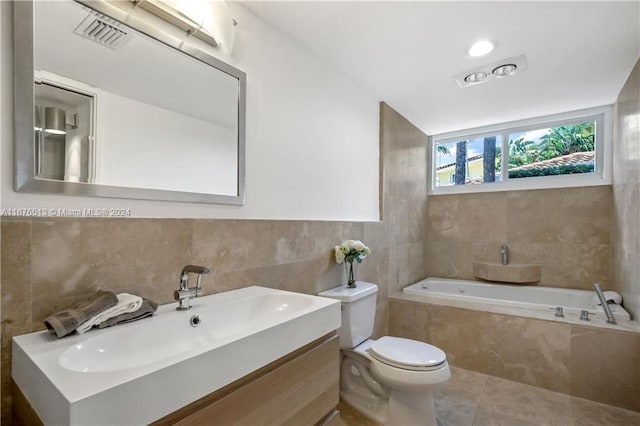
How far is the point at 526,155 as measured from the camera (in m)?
3.37

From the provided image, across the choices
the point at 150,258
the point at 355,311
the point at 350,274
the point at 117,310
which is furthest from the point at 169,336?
the point at 350,274

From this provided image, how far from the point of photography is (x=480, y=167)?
3.64 meters

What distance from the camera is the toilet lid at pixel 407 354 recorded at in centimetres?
174

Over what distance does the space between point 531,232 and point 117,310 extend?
3.66 metres

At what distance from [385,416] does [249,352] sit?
1.47m

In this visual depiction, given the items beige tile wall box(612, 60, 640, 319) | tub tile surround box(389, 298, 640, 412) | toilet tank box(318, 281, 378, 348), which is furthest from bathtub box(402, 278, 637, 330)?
toilet tank box(318, 281, 378, 348)

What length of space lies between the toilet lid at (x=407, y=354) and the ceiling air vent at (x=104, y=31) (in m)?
1.97

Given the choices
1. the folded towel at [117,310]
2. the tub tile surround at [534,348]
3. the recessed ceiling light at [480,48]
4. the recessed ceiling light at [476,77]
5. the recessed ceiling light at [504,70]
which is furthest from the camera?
the recessed ceiling light at [476,77]

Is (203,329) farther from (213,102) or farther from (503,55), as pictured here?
(503,55)

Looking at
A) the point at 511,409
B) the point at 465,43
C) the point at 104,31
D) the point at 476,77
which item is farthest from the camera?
the point at 476,77

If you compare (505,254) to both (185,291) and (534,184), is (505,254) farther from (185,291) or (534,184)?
(185,291)

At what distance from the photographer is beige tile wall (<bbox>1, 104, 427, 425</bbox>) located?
894 millimetres

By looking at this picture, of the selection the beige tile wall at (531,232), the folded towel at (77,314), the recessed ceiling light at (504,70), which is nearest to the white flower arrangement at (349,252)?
the folded towel at (77,314)

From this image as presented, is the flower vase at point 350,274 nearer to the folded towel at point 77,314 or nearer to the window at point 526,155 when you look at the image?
the folded towel at point 77,314
